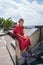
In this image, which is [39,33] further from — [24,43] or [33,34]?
[24,43]

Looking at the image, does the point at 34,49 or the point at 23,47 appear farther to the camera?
the point at 34,49

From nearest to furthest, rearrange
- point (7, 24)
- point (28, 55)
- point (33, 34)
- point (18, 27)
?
point (18, 27) < point (28, 55) < point (33, 34) < point (7, 24)

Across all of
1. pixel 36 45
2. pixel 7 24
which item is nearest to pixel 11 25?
pixel 7 24

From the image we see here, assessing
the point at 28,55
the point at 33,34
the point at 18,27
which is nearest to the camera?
the point at 18,27

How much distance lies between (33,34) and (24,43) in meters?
0.95

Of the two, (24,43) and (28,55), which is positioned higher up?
(24,43)

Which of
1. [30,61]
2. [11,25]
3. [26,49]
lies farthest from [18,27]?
[11,25]

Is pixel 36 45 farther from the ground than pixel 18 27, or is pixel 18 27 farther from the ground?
pixel 18 27

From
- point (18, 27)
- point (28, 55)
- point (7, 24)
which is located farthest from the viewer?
point (7, 24)

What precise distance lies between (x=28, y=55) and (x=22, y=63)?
0.92 ft

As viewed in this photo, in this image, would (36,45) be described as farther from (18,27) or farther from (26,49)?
(18,27)

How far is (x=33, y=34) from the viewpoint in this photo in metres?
5.14

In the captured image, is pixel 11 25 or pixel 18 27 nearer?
pixel 18 27

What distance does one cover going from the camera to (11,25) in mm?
28859
